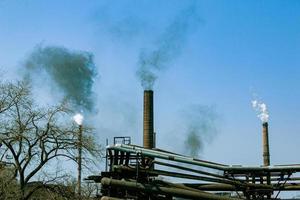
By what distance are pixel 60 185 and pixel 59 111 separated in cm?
438

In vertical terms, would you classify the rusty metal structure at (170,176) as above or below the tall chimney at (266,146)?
below

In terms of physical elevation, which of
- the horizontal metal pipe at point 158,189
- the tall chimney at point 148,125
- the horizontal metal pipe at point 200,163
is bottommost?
the horizontal metal pipe at point 158,189

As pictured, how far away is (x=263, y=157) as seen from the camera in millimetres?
43625

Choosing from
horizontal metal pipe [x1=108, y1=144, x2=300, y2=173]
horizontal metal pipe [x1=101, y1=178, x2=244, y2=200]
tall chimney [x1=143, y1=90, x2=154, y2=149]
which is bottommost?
horizontal metal pipe [x1=101, y1=178, x2=244, y2=200]

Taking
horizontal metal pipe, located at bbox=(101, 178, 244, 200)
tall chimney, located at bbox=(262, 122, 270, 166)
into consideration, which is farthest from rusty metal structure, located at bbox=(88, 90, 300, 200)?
tall chimney, located at bbox=(262, 122, 270, 166)

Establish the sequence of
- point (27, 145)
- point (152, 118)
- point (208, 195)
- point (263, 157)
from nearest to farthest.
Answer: point (208, 195), point (27, 145), point (152, 118), point (263, 157)

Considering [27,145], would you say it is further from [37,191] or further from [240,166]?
[240,166]

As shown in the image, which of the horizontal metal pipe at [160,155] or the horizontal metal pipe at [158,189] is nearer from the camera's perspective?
the horizontal metal pipe at [158,189]

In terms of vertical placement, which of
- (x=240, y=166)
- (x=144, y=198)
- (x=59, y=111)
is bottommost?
(x=144, y=198)

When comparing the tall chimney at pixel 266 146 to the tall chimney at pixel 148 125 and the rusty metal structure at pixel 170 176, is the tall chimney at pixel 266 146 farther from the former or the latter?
the rusty metal structure at pixel 170 176

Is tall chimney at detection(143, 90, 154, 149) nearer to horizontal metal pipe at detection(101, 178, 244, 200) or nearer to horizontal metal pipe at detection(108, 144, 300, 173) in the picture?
horizontal metal pipe at detection(108, 144, 300, 173)

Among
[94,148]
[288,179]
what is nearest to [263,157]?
[94,148]

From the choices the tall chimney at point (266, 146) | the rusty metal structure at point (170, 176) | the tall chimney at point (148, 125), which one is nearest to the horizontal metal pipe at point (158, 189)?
the rusty metal structure at point (170, 176)

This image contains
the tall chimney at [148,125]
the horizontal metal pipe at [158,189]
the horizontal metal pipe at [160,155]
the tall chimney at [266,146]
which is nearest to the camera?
the horizontal metal pipe at [158,189]
